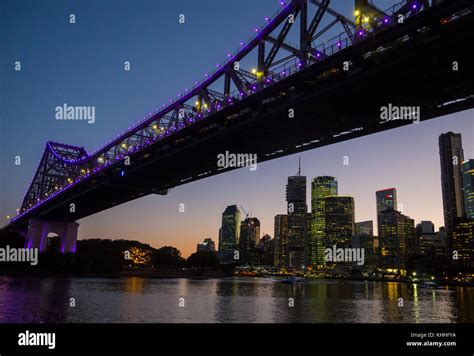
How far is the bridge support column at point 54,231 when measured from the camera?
90.9 metres

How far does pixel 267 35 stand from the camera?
38.2 m

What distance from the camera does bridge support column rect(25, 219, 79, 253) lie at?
298ft

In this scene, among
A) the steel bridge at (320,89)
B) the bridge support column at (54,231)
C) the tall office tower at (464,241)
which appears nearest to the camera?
the steel bridge at (320,89)

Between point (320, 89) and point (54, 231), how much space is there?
77444 millimetres

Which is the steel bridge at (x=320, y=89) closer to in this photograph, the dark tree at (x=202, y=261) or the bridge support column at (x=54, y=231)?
the bridge support column at (x=54, y=231)

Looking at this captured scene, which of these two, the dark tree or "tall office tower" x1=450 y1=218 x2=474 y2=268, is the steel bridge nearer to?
the dark tree

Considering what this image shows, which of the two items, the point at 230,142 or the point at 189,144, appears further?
the point at 189,144

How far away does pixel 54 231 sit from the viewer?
94125mm

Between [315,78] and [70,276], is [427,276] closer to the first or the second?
[70,276]

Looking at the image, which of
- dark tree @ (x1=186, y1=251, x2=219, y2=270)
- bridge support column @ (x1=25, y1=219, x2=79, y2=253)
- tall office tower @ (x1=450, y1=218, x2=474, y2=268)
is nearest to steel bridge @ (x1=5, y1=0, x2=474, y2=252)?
bridge support column @ (x1=25, y1=219, x2=79, y2=253)

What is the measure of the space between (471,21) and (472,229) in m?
174

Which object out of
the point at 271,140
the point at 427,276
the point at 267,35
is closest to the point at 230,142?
the point at 271,140

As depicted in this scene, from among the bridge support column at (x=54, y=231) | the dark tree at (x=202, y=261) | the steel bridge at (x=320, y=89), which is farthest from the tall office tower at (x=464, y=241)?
the steel bridge at (x=320, y=89)

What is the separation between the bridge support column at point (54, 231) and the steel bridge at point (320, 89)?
135ft
